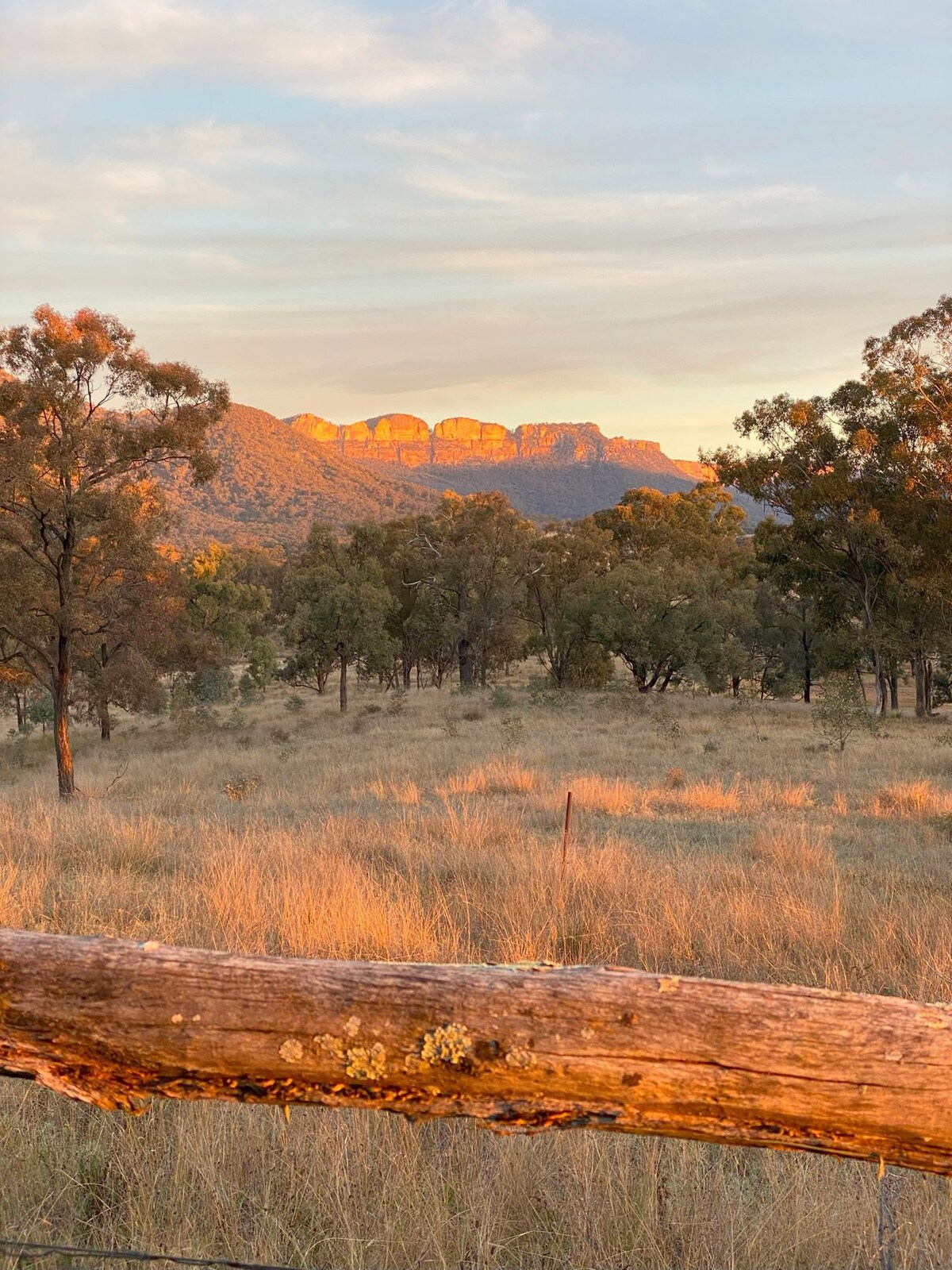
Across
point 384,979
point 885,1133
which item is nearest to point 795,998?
point 885,1133

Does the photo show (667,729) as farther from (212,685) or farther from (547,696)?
(212,685)

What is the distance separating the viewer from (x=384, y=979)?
1812 millimetres

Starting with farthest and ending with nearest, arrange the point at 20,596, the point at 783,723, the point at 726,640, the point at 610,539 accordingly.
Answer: the point at 610,539 < the point at 726,640 < the point at 783,723 < the point at 20,596

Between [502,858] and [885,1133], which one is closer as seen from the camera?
[885,1133]

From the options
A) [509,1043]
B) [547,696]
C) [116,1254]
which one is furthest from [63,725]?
[547,696]

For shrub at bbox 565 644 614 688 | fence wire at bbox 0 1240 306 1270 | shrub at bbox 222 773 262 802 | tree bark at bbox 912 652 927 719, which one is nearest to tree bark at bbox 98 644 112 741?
shrub at bbox 222 773 262 802

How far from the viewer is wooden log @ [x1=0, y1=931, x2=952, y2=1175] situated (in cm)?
171

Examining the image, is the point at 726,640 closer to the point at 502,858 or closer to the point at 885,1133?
the point at 502,858

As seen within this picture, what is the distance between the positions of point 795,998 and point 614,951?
13.0 ft

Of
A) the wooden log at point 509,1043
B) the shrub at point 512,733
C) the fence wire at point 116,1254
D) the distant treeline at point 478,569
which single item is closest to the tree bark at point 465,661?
the distant treeline at point 478,569

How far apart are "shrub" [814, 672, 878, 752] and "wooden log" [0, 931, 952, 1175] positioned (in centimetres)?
1805

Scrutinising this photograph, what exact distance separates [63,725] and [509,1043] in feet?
52.2

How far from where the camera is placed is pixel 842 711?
769 inches

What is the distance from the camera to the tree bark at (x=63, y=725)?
15383 mm
